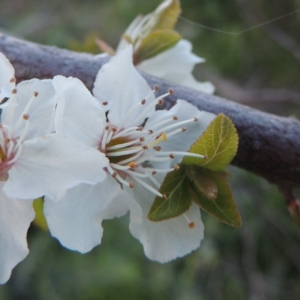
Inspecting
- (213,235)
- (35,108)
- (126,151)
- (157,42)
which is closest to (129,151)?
(126,151)

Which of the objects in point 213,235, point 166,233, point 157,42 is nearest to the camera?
point 166,233

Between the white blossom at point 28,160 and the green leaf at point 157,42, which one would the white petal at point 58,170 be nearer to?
the white blossom at point 28,160

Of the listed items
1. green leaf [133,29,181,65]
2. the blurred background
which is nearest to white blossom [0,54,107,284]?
green leaf [133,29,181,65]

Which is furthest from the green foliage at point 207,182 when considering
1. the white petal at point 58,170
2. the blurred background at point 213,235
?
the blurred background at point 213,235

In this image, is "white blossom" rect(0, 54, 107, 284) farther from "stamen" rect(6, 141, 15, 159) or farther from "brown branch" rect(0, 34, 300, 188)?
"brown branch" rect(0, 34, 300, 188)

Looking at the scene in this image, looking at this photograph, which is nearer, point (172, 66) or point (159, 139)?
point (159, 139)

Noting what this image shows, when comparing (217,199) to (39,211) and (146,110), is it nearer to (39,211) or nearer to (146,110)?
(146,110)

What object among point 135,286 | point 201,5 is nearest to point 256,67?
point 201,5
